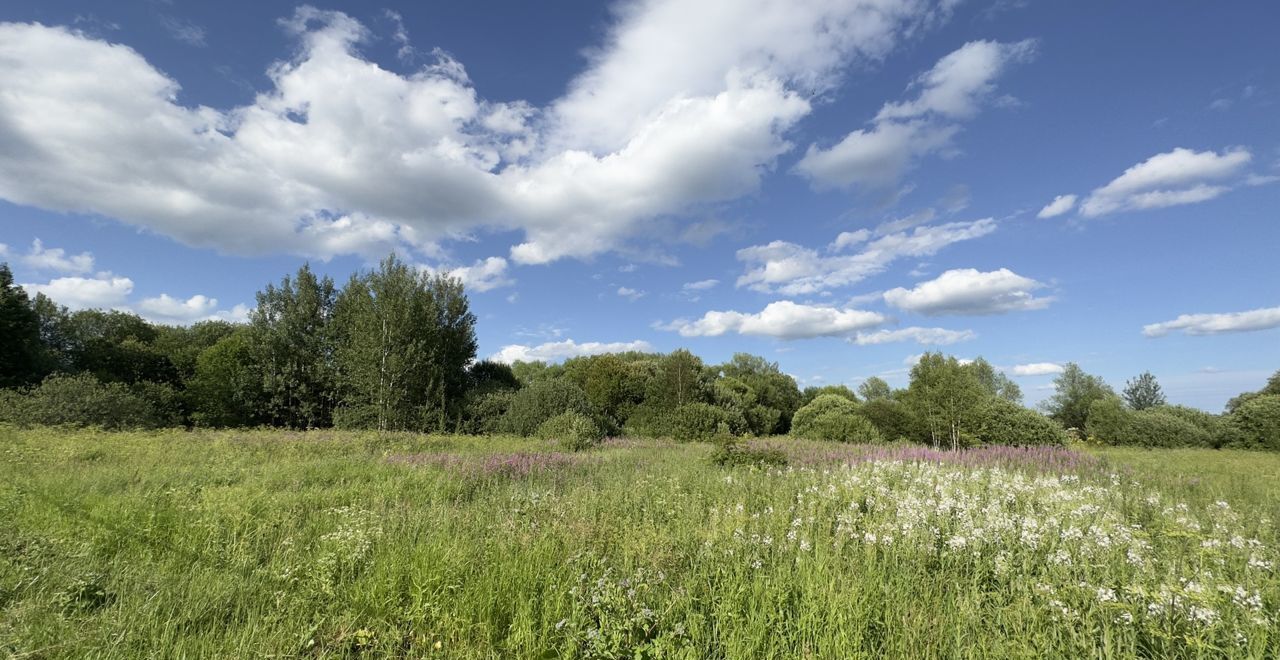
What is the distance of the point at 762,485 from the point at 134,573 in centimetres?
681

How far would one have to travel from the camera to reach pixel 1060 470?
941cm

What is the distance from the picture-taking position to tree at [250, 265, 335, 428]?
28.6 meters

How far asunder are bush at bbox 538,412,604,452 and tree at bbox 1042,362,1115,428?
1617 inches

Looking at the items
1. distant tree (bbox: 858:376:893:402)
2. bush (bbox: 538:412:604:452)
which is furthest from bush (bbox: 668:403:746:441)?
distant tree (bbox: 858:376:893:402)

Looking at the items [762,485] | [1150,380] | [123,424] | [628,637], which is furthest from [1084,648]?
[1150,380]

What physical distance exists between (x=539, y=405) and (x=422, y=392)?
826cm

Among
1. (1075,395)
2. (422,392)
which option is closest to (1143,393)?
(1075,395)

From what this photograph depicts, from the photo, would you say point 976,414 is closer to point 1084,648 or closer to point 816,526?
point 816,526

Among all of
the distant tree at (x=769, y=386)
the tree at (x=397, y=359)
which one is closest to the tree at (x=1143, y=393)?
the distant tree at (x=769, y=386)

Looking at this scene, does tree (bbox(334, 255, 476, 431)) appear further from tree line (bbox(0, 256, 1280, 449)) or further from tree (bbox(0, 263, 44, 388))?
tree (bbox(0, 263, 44, 388))

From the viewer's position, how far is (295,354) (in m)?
29.0

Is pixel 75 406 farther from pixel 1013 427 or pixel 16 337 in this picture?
pixel 1013 427

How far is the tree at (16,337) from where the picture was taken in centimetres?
2648

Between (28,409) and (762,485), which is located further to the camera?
(28,409)
